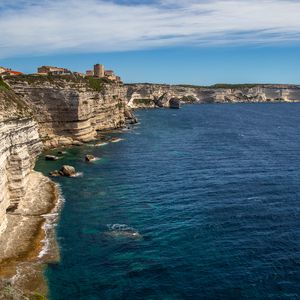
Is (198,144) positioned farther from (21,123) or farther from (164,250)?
(164,250)

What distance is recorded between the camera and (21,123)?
55531mm

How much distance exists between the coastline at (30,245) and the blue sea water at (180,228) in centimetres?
116

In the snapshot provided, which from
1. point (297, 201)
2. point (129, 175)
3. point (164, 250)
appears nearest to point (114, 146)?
point (129, 175)

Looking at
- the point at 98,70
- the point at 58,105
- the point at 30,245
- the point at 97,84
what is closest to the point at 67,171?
the point at 30,245

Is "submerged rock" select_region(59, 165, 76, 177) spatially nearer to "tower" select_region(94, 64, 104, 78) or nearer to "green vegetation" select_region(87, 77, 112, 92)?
"green vegetation" select_region(87, 77, 112, 92)

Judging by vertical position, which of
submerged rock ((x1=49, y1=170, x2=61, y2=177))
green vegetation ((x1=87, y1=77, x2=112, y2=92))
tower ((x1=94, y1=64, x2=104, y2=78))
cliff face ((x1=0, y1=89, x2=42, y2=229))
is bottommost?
submerged rock ((x1=49, y1=170, x2=61, y2=177))

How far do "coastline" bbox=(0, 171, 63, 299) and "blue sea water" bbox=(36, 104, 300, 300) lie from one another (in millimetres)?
1161

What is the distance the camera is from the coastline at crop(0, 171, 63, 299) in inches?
1356

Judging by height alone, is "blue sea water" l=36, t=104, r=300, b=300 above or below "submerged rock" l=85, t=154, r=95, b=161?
below

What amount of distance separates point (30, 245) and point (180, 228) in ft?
51.1

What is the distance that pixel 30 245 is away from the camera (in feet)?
139

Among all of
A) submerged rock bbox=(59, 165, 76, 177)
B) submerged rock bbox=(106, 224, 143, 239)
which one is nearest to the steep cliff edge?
submerged rock bbox=(59, 165, 76, 177)

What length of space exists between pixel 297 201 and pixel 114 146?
174ft

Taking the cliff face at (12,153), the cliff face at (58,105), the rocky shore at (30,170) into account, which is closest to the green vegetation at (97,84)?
the cliff face at (58,105)
